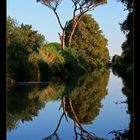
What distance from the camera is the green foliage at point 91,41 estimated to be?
29316 millimetres

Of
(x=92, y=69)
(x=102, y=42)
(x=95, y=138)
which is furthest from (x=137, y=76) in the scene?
(x=102, y=42)

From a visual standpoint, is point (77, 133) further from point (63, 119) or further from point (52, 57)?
point (52, 57)

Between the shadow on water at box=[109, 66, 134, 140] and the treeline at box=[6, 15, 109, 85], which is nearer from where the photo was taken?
the shadow on water at box=[109, 66, 134, 140]

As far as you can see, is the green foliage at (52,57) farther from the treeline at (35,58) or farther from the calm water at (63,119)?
the calm water at (63,119)

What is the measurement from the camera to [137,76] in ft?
3.90

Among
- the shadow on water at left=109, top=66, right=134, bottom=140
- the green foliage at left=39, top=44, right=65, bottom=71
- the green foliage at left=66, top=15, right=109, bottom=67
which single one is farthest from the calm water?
the green foliage at left=66, top=15, right=109, bottom=67

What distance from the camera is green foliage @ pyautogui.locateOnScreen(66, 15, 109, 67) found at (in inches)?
1154

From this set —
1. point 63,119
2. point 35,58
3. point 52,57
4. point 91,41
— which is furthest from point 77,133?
point 91,41

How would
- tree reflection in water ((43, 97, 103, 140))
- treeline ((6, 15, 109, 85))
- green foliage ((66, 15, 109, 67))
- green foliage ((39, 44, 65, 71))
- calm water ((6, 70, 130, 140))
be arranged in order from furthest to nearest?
green foliage ((66, 15, 109, 67)) → green foliage ((39, 44, 65, 71)) → treeline ((6, 15, 109, 85)) → calm water ((6, 70, 130, 140)) → tree reflection in water ((43, 97, 103, 140))

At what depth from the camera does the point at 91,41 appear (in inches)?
1243

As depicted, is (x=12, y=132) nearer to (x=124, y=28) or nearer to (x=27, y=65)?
(x=124, y=28)

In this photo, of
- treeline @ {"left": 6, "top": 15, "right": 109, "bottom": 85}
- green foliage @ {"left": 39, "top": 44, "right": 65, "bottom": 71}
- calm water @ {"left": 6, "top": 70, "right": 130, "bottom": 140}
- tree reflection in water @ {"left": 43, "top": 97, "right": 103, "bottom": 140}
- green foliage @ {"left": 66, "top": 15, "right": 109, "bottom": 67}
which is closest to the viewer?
tree reflection in water @ {"left": 43, "top": 97, "right": 103, "bottom": 140}

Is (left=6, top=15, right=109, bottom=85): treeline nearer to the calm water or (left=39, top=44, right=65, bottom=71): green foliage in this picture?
(left=39, top=44, right=65, bottom=71): green foliage

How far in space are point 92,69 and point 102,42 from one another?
499 centimetres
